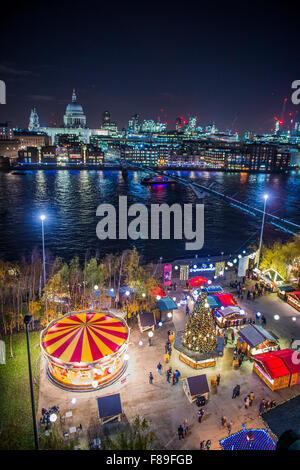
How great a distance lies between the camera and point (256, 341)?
1126 centimetres

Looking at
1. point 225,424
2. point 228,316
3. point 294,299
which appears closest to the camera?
point 225,424

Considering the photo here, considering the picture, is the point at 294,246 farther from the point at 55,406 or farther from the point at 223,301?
the point at 55,406

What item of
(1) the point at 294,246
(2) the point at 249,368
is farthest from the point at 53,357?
(1) the point at 294,246

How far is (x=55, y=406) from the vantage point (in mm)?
8992

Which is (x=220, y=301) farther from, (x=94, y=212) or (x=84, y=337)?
(x=94, y=212)

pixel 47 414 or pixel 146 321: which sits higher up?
pixel 146 321

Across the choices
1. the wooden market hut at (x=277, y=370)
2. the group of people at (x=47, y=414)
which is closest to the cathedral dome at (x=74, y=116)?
the wooden market hut at (x=277, y=370)

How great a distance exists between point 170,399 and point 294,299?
27.7ft

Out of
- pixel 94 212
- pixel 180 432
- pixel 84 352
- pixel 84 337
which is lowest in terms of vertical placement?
pixel 180 432

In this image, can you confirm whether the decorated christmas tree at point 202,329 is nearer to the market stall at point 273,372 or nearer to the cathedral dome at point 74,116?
the market stall at point 273,372

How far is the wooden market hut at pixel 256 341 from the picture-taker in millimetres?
11211

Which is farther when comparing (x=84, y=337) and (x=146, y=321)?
(x=146, y=321)

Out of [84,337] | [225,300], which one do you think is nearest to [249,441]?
[84,337]

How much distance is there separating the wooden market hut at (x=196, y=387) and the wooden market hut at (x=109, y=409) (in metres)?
2.09
